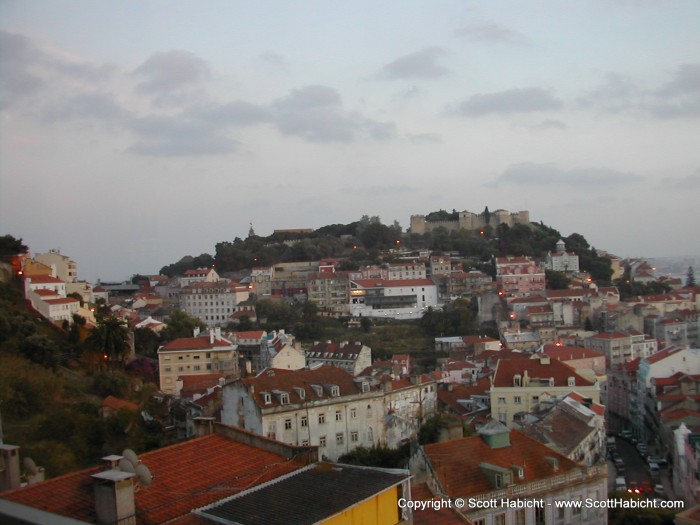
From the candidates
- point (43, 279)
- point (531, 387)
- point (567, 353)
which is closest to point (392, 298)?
point (567, 353)

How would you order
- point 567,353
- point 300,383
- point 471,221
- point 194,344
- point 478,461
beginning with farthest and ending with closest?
point 471,221, point 567,353, point 194,344, point 300,383, point 478,461

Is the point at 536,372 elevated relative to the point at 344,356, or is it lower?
elevated

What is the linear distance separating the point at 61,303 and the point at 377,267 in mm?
44644

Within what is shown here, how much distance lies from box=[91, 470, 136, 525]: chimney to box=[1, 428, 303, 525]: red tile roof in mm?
263

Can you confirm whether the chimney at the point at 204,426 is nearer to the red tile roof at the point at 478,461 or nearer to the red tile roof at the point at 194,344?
the red tile roof at the point at 478,461

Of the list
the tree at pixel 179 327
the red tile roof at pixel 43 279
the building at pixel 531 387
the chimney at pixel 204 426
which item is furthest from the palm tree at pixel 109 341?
the chimney at pixel 204 426

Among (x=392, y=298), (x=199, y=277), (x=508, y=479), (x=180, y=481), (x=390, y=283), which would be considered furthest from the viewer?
(x=199, y=277)

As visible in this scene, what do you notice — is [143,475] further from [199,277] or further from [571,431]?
[199,277]

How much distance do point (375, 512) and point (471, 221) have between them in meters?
95.5

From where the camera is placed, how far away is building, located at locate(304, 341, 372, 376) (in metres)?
42.5

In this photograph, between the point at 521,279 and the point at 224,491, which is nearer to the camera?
the point at 224,491

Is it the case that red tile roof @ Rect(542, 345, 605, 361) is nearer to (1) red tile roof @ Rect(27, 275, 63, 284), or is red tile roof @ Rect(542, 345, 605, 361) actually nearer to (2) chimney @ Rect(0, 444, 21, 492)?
(1) red tile roof @ Rect(27, 275, 63, 284)

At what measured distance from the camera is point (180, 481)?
7406 millimetres

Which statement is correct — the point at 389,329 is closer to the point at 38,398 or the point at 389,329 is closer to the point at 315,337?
the point at 315,337
